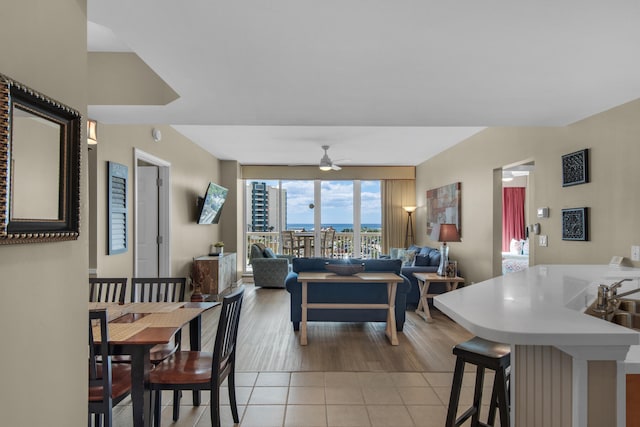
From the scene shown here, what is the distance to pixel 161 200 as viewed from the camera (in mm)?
5113

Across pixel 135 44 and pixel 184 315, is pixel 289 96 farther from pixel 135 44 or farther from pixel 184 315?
pixel 184 315

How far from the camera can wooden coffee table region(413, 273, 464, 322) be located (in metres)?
4.84

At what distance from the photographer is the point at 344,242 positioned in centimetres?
898

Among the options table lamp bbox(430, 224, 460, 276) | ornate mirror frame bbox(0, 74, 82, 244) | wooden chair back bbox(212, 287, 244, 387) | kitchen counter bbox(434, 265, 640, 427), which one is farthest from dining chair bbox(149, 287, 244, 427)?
table lamp bbox(430, 224, 460, 276)

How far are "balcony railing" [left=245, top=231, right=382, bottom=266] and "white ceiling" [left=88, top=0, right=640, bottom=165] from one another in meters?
5.40

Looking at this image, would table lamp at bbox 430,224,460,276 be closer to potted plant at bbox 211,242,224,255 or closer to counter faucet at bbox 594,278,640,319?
counter faucet at bbox 594,278,640,319

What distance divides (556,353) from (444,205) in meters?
5.40

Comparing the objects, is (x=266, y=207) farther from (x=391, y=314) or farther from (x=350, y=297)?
(x=391, y=314)

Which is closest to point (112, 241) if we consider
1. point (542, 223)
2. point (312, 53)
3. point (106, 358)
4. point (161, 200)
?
point (161, 200)

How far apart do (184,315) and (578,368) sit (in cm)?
203

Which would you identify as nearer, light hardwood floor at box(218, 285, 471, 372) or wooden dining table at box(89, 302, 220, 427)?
wooden dining table at box(89, 302, 220, 427)

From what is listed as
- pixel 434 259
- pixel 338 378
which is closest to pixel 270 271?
pixel 434 259

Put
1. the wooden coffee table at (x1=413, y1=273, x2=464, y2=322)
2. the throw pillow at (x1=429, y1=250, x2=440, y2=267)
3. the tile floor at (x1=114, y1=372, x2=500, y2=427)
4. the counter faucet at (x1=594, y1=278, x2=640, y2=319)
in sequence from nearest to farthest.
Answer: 1. the counter faucet at (x1=594, y1=278, x2=640, y2=319)
2. the tile floor at (x1=114, y1=372, x2=500, y2=427)
3. the wooden coffee table at (x1=413, y1=273, x2=464, y2=322)
4. the throw pillow at (x1=429, y1=250, x2=440, y2=267)

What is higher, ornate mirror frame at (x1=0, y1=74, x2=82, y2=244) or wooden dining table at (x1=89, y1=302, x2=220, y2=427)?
ornate mirror frame at (x1=0, y1=74, x2=82, y2=244)
